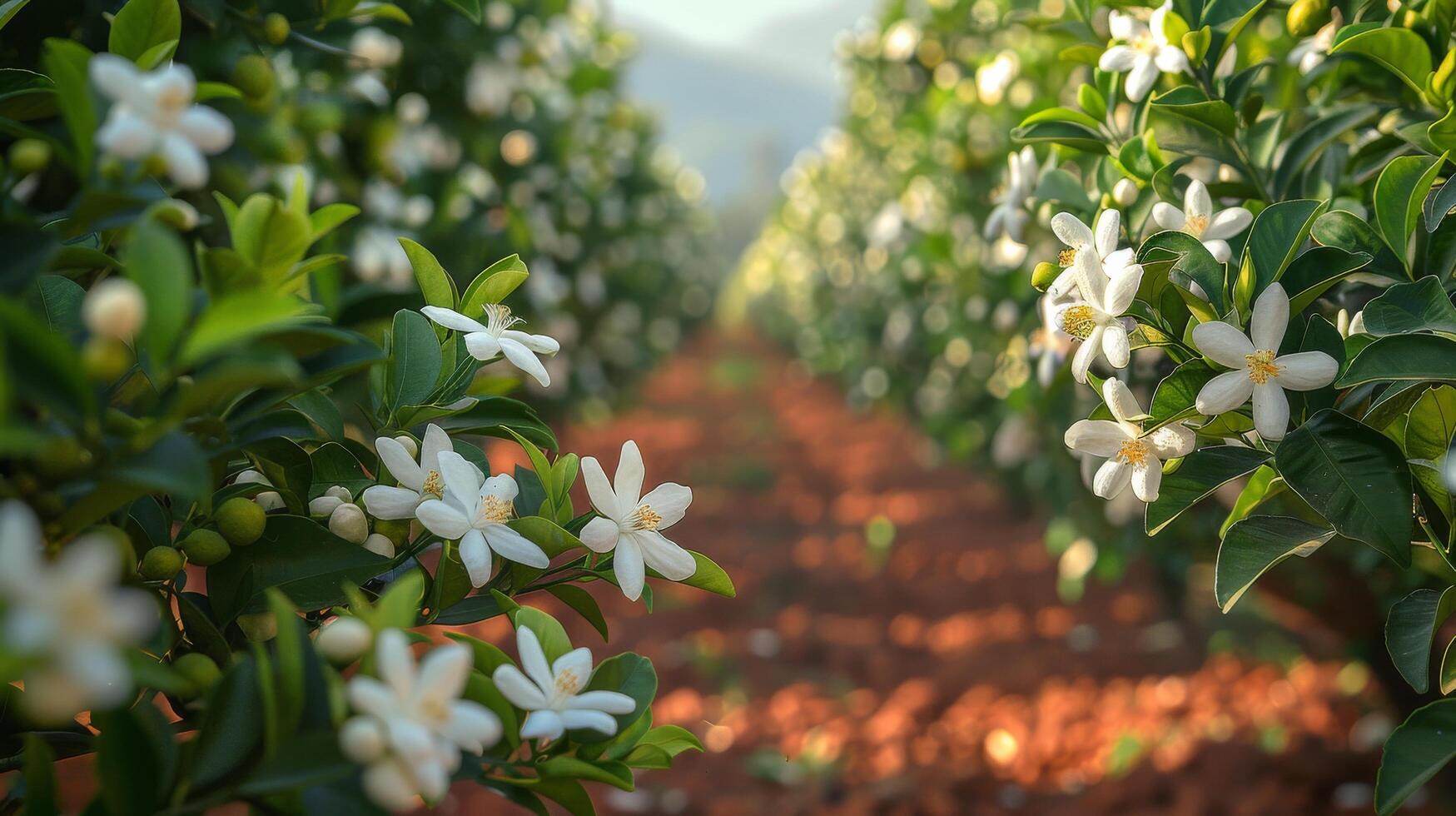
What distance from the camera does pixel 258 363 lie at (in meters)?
0.46

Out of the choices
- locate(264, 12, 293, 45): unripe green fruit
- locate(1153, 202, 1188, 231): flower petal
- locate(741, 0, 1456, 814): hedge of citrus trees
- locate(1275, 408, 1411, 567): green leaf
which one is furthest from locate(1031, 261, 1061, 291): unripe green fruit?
locate(264, 12, 293, 45): unripe green fruit

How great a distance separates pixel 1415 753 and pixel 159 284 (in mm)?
833

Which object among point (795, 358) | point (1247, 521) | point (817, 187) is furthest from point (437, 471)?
point (795, 358)

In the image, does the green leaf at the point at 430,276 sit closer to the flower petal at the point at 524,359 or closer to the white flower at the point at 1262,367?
the flower petal at the point at 524,359

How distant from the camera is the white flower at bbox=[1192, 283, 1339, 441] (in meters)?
0.69

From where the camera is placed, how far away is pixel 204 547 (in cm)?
65

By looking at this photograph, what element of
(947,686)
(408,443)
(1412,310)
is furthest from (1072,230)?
(947,686)

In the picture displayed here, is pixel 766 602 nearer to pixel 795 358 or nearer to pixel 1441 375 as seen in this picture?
pixel 1441 375

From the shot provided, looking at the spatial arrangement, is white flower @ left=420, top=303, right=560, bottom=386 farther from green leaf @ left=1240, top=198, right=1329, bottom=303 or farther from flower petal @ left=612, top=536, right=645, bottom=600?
green leaf @ left=1240, top=198, right=1329, bottom=303

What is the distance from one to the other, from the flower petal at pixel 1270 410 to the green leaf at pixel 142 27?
0.79 m

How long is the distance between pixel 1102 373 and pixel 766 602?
263 cm

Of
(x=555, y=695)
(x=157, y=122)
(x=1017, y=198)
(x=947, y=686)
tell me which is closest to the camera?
(x=157, y=122)

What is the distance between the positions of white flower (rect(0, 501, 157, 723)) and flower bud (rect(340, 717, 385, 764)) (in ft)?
0.34

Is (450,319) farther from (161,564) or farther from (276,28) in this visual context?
(276,28)
